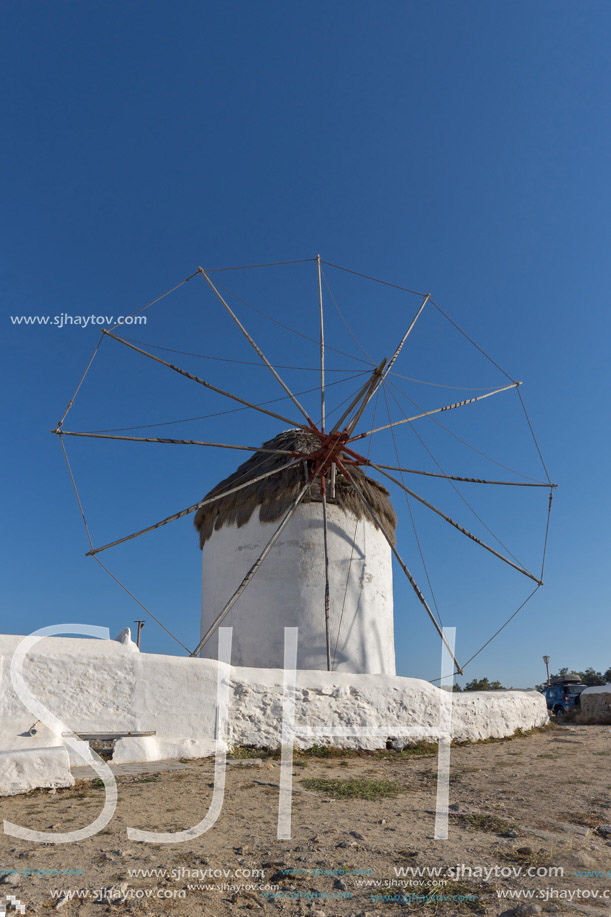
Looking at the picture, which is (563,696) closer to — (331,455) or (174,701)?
(331,455)

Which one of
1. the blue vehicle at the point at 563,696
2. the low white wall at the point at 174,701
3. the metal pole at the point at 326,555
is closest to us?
the low white wall at the point at 174,701

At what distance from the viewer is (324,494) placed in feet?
32.1

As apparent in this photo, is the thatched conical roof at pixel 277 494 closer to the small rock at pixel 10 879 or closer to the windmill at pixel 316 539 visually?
the windmill at pixel 316 539

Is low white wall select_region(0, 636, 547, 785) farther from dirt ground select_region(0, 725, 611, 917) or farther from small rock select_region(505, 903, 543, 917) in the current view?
small rock select_region(505, 903, 543, 917)

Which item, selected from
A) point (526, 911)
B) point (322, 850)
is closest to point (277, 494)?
point (322, 850)

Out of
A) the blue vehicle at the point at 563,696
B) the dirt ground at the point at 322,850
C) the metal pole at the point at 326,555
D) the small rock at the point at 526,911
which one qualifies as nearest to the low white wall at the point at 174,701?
the dirt ground at the point at 322,850

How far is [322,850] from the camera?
3209 mm

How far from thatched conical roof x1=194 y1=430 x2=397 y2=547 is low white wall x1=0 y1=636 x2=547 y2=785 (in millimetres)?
3448

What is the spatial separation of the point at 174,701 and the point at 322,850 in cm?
317

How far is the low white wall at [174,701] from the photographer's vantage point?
5.50 m

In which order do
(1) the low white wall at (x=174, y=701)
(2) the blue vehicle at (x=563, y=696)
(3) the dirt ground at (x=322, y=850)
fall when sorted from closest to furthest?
(3) the dirt ground at (x=322, y=850) → (1) the low white wall at (x=174, y=701) → (2) the blue vehicle at (x=563, y=696)

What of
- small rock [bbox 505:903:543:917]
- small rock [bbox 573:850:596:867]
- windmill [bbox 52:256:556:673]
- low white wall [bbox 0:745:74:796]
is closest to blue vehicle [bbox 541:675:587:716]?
windmill [bbox 52:256:556:673]

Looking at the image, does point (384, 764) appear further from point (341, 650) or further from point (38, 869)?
point (38, 869)

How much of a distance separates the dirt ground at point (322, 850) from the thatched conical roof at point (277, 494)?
5226mm
